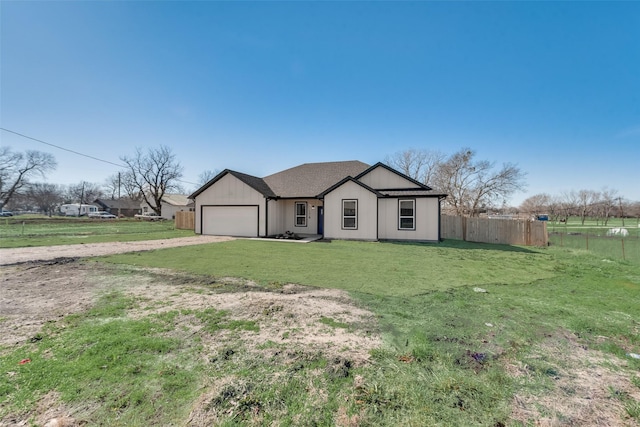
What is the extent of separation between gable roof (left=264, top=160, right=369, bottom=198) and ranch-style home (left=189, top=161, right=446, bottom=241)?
0.22 ft

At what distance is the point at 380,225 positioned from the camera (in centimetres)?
1579

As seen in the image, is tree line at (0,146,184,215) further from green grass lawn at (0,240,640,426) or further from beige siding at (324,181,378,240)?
green grass lawn at (0,240,640,426)

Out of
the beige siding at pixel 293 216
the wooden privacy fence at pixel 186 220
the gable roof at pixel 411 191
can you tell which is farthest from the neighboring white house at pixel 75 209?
the gable roof at pixel 411 191

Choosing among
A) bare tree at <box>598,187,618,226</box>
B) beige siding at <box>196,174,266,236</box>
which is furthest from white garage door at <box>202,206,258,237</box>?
bare tree at <box>598,187,618,226</box>

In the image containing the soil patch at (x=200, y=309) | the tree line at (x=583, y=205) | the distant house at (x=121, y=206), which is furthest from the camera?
the distant house at (x=121, y=206)

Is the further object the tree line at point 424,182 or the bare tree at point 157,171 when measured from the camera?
the bare tree at point 157,171

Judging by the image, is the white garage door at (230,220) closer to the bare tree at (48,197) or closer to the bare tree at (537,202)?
the bare tree at (537,202)

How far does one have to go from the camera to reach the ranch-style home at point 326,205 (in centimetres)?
1517

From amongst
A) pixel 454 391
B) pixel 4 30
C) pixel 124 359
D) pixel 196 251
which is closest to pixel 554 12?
pixel 454 391

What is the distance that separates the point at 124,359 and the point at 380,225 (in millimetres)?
14181

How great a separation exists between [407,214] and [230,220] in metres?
11.2

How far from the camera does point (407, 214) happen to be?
15430 mm

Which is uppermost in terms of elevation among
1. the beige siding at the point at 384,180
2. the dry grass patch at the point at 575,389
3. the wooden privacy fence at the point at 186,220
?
the beige siding at the point at 384,180

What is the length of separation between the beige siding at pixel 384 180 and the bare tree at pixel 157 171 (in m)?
43.0
